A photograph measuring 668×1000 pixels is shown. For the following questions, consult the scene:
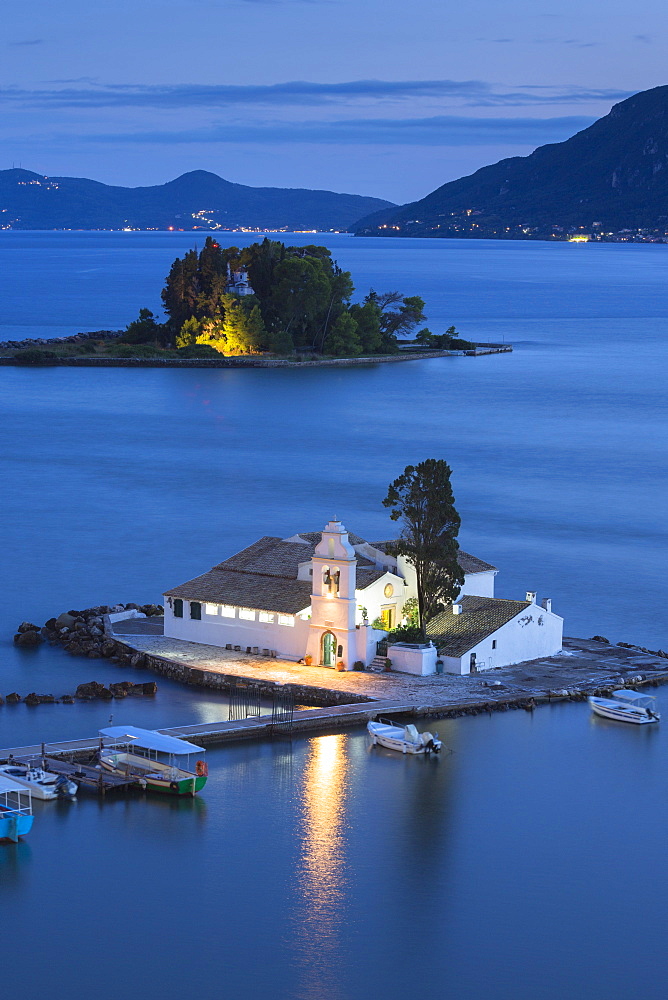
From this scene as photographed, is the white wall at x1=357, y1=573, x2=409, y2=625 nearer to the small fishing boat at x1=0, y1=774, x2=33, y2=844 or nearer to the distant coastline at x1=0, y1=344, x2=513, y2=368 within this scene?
the small fishing boat at x1=0, y1=774, x2=33, y2=844

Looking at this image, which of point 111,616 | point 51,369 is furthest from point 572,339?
point 111,616

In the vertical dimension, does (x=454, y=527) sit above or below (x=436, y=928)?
above

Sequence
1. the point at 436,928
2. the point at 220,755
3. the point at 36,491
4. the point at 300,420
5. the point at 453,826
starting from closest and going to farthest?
the point at 436,928, the point at 453,826, the point at 220,755, the point at 36,491, the point at 300,420

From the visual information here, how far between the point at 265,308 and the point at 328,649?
7533 centimetres

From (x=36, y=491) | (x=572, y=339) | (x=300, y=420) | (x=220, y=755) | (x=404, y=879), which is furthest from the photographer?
(x=572, y=339)

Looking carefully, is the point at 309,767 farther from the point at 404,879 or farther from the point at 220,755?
the point at 404,879

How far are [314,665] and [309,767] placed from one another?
14.9 feet

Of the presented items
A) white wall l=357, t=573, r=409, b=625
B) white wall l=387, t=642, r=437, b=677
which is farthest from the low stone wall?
white wall l=357, t=573, r=409, b=625

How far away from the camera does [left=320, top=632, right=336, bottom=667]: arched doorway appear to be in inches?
1305

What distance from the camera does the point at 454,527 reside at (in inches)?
1348

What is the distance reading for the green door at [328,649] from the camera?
109ft

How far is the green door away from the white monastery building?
0.8 inches

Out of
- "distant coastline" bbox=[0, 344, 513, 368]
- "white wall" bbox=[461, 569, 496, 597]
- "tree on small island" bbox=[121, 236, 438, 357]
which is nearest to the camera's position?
"white wall" bbox=[461, 569, 496, 597]

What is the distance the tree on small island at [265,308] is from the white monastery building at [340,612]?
6866 cm
